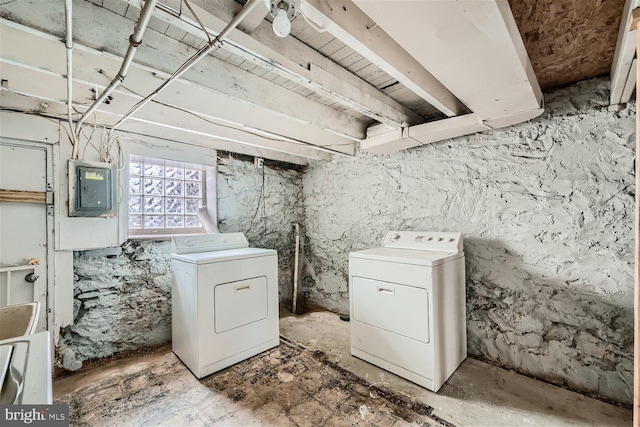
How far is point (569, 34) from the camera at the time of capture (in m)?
1.27

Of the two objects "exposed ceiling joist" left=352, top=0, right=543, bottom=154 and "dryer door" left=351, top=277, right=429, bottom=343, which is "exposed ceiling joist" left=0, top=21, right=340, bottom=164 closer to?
"exposed ceiling joist" left=352, top=0, right=543, bottom=154

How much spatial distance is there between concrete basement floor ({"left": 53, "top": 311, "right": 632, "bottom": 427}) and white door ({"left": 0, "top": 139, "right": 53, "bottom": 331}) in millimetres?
708

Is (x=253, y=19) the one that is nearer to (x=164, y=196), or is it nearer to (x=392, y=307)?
(x=392, y=307)

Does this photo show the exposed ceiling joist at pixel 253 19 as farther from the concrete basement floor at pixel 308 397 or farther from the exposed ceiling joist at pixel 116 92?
the concrete basement floor at pixel 308 397

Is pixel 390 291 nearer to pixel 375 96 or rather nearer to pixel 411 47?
pixel 375 96

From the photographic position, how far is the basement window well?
2443 mm

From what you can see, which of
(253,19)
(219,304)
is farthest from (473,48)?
(219,304)

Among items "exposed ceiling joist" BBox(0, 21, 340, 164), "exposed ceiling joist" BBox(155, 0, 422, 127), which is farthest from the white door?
"exposed ceiling joist" BBox(155, 0, 422, 127)

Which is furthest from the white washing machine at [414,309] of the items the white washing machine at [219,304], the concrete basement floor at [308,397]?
the white washing machine at [219,304]

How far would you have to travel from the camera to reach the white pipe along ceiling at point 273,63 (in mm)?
942

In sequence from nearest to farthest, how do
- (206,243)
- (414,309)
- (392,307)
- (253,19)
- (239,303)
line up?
(253,19) < (414,309) < (392,307) < (239,303) < (206,243)

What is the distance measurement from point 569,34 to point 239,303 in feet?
8.50

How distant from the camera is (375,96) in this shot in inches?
72.5

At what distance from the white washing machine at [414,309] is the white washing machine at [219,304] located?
0.77m
